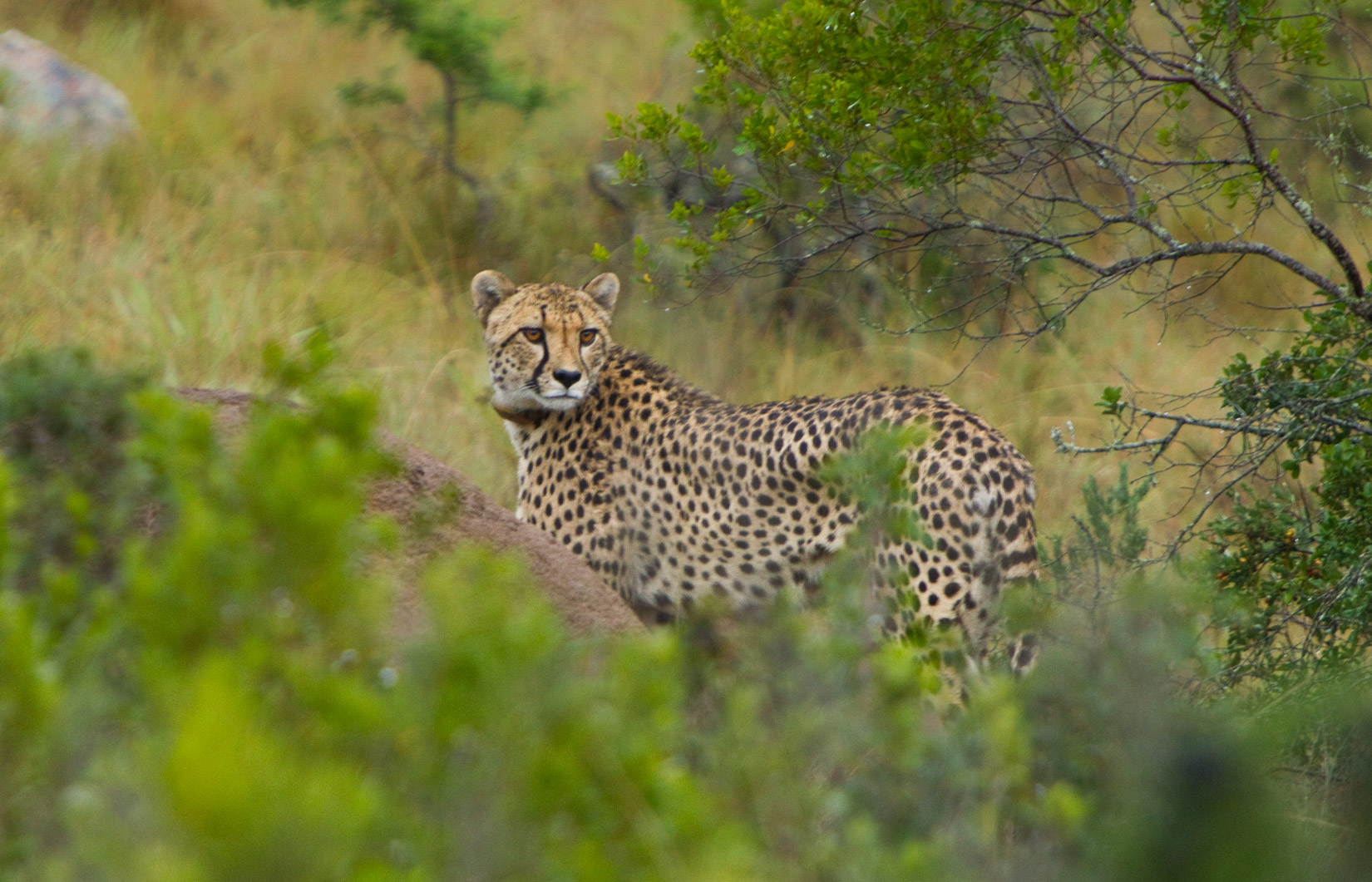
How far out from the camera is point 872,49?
4.50m

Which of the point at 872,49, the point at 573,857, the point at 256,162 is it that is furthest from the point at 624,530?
the point at 256,162

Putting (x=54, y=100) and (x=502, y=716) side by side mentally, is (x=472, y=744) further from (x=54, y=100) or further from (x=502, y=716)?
(x=54, y=100)

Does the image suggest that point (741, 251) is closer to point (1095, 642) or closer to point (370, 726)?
point (1095, 642)

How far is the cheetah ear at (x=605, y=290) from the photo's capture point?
19.4ft

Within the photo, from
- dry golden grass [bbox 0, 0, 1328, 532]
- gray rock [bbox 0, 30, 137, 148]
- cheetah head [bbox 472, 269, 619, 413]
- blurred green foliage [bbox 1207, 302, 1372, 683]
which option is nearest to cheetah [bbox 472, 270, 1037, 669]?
cheetah head [bbox 472, 269, 619, 413]

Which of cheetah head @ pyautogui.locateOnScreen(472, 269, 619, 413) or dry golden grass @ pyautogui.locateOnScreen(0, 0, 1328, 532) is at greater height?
dry golden grass @ pyautogui.locateOnScreen(0, 0, 1328, 532)

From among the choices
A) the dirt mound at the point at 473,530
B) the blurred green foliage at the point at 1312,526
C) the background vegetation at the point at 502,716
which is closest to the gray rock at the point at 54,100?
the background vegetation at the point at 502,716

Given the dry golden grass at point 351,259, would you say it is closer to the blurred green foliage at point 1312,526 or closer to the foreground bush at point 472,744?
the blurred green foliage at point 1312,526

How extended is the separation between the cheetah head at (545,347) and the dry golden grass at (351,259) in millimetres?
922

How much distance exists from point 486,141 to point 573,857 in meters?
9.02

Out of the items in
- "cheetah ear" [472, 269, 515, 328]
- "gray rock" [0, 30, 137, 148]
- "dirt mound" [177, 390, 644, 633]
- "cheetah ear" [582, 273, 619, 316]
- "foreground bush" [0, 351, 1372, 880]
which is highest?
"gray rock" [0, 30, 137, 148]

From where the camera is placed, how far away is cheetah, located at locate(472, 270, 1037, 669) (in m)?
4.70

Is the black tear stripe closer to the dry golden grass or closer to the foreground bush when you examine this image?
the dry golden grass

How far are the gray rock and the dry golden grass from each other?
24cm
